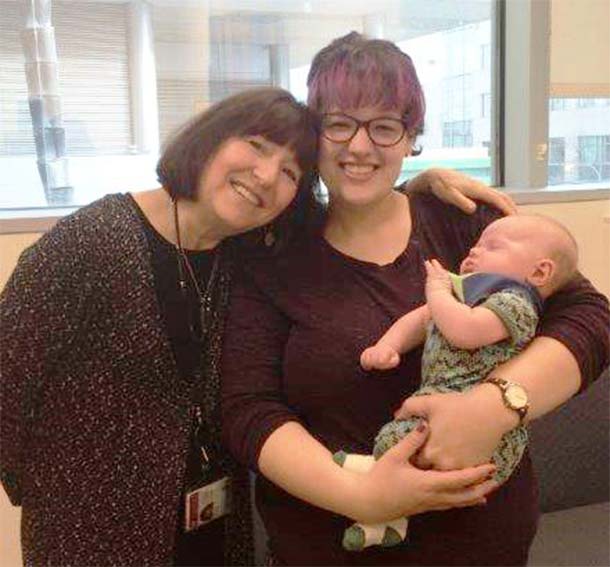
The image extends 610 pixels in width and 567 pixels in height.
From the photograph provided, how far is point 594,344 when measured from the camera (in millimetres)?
1383

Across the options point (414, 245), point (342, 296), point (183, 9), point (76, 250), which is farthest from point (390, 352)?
point (183, 9)

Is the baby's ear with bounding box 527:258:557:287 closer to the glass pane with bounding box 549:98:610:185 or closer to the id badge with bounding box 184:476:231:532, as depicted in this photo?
the id badge with bounding box 184:476:231:532

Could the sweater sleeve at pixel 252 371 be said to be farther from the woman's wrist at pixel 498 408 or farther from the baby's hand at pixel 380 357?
the woman's wrist at pixel 498 408

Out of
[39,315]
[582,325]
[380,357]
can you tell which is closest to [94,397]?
[39,315]

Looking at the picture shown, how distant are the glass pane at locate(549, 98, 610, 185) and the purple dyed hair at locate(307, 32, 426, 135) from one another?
2.01 meters

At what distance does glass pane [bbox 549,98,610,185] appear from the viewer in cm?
328

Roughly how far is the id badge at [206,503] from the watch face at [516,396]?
652 mm

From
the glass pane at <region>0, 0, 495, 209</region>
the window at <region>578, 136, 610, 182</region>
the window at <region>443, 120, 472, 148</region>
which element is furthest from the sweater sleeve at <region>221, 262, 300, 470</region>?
the window at <region>578, 136, 610, 182</region>

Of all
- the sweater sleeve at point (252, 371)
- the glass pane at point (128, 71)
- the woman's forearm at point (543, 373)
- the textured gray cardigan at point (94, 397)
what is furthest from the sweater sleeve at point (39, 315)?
the glass pane at point (128, 71)

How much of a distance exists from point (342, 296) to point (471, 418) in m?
0.34

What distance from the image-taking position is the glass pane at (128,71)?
8.02 ft

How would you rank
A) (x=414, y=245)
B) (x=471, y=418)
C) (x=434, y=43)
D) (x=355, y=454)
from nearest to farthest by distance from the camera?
(x=471, y=418)
(x=355, y=454)
(x=414, y=245)
(x=434, y=43)

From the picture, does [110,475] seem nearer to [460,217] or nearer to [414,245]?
[414,245]

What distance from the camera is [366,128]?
1403 mm
